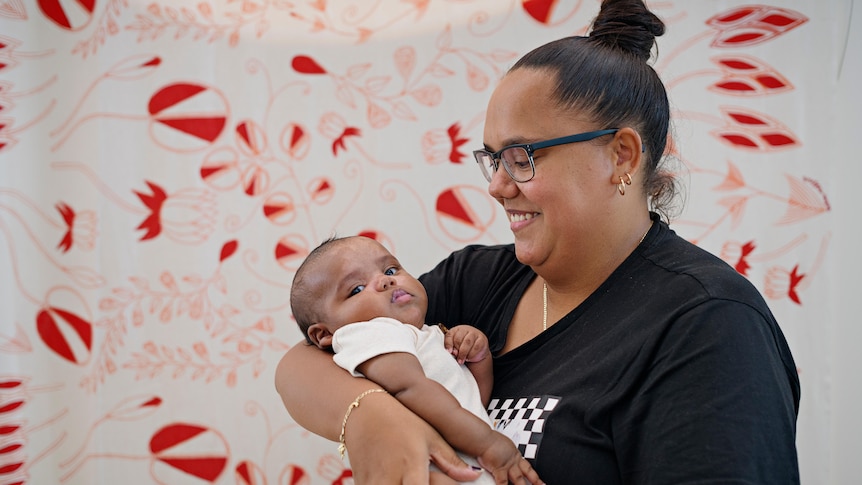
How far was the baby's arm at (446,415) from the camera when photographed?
132 cm

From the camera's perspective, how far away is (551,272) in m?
1.56

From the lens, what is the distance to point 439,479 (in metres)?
1.29

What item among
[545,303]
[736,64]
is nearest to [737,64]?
[736,64]

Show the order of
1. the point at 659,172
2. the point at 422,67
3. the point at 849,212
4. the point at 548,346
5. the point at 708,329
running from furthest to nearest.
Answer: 1. the point at 422,67
2. the point at 849,212
3. the point at 659,172
4. the point at 548,346
5. the point at 708,329

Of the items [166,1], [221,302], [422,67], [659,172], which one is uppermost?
[166,1]

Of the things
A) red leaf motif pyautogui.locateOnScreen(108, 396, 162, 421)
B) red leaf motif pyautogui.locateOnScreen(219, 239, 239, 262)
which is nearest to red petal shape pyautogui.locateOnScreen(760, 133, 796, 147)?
red leaf motif pyautogui.locateOnScreen(219, 239, 239, 262)

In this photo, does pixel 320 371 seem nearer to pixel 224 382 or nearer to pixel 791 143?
pixel 224 382

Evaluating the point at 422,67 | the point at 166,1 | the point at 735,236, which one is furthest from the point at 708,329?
the point at 166,1

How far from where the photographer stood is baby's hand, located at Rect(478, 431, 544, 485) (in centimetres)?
130

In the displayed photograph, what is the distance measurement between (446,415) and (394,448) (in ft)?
0.41

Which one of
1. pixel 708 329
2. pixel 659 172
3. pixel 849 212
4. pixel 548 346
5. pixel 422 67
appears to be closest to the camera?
pixel 708 329

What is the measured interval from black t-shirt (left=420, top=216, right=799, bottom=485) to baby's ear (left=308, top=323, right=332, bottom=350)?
38 cm

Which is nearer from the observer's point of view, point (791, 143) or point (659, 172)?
point (659, 172)

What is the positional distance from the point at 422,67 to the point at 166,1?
3.22ft
